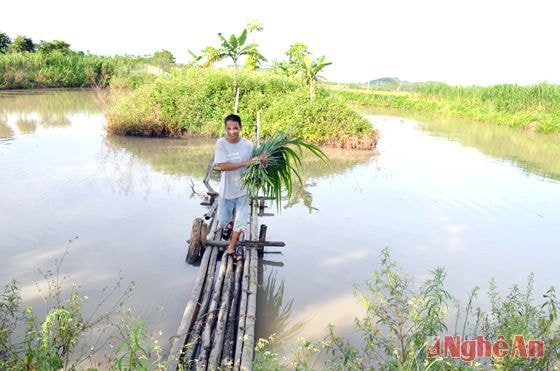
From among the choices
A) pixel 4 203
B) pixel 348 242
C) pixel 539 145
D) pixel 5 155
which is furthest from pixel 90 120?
pixel 539 145

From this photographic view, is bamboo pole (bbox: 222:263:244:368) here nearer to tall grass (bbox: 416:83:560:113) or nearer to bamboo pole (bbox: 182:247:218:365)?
bamboo pole (bbox: 182:247:218:365)

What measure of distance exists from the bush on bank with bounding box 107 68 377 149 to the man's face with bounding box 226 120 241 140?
8.33m

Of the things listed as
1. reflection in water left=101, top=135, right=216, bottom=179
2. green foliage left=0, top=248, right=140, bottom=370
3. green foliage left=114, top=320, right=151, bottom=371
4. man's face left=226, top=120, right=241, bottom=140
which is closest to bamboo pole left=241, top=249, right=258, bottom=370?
green foliage left=114, top=320, right=151, bottom=371

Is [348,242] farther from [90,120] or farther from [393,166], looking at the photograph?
[90,120]

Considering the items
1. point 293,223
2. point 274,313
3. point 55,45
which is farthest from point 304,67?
point 55,45

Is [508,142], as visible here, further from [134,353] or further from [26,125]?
[134,353]

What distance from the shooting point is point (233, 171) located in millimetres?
4336

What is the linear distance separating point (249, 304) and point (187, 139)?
31.8 feet

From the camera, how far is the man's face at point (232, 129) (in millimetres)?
4047

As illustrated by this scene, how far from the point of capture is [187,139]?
1281 centimetres

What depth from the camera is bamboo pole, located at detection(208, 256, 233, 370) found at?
9.79 ft

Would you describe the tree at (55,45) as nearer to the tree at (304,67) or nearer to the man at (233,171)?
the tree at (304,67)

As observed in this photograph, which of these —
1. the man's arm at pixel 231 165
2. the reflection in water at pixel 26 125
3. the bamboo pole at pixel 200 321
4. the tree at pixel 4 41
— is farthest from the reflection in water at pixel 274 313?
the tree at pixel 4 41

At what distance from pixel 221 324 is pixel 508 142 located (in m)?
16.1
